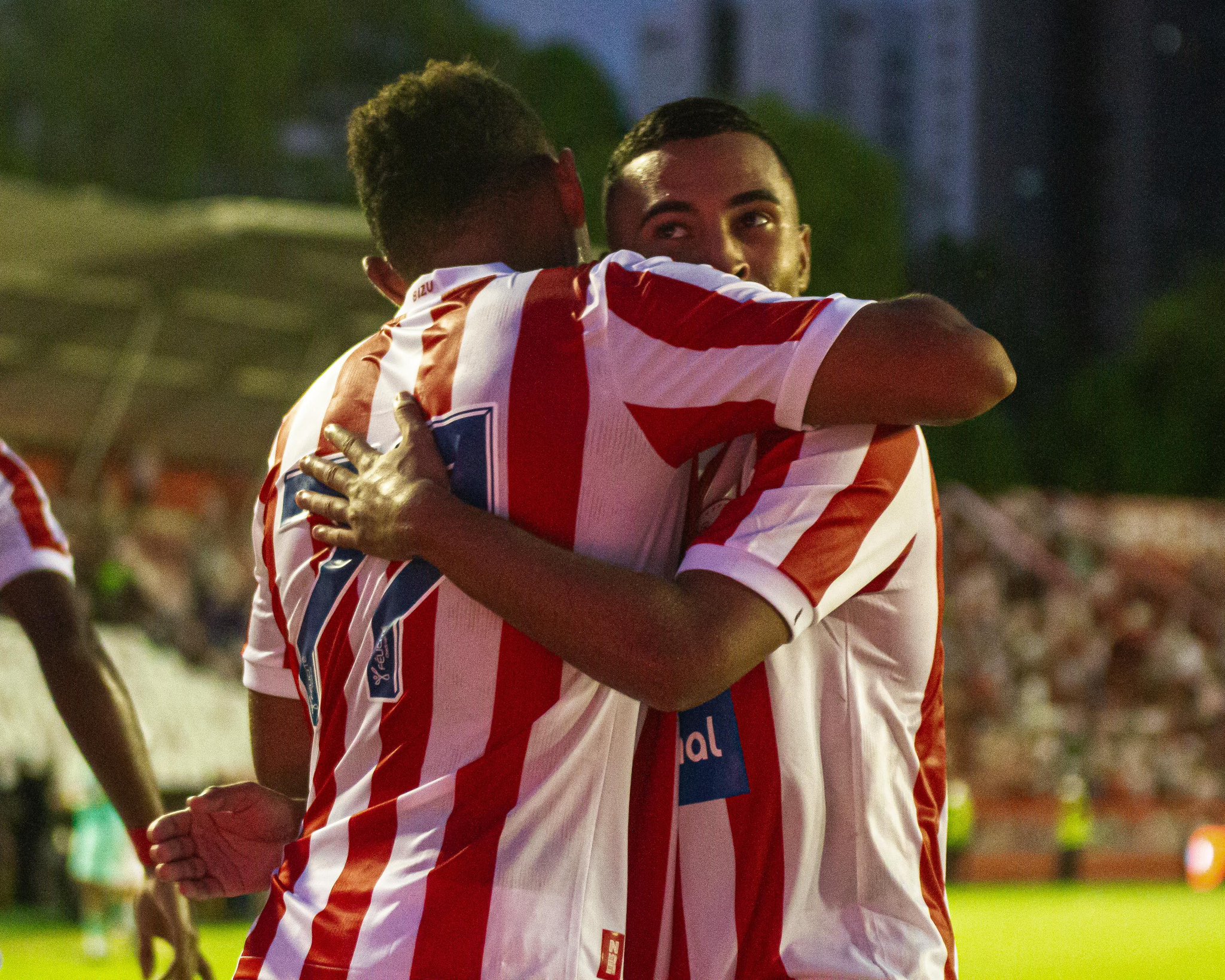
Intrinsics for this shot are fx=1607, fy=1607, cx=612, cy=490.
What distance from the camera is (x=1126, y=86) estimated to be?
77.3m

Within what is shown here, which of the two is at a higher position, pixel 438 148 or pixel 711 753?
pixel 438 148

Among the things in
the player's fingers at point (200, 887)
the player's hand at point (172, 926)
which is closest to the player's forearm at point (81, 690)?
the player's hand at point (172, 926)

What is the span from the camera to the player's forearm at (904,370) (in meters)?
2.03

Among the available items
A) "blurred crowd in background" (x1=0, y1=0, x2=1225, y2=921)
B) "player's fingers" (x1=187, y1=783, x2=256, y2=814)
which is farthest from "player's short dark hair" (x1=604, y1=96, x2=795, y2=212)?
"blurred crowd in background" (x1=0, y1=0, x2=1225, y2=921)

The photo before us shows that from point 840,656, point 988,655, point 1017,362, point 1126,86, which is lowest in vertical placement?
point 988,655

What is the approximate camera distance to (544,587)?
6.62 ft

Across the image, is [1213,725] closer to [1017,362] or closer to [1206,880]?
[1206,880]

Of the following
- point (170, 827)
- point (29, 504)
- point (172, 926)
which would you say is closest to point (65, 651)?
point (29, 504)

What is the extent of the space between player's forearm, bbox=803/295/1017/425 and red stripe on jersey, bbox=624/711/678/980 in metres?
0.50

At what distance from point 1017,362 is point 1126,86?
33965mm

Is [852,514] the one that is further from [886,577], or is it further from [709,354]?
[709,354]

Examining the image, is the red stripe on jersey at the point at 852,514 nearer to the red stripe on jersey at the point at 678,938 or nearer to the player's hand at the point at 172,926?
the red stripe on jersey at the point at 678,938

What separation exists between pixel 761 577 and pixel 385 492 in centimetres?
51

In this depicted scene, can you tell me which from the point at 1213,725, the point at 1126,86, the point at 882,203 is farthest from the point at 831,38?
the point at 1213,725
